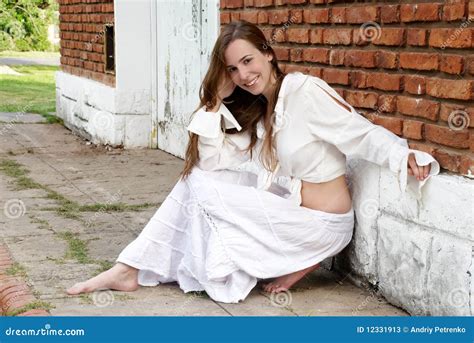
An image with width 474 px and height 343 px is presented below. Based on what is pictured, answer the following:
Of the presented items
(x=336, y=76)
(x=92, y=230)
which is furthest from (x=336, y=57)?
(x=92, y=230)

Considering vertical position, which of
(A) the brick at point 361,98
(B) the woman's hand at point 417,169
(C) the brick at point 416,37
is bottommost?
(B) the woman's hand at point 417,169

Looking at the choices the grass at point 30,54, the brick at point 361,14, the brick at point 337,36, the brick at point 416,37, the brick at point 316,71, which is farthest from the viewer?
the grass at point 30,54

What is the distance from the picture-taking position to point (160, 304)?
13.4 feet

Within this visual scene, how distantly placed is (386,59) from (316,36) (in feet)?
2.57

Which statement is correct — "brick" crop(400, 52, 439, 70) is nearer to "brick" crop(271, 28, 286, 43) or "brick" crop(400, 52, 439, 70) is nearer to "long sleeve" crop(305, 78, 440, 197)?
"long sleeve" crop(305, 78, 440, 197)

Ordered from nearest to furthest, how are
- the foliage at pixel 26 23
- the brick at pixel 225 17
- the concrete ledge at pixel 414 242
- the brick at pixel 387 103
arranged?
the concrete ledge at pixel 414 242, the brick at pixel 387 103, the brick at pixel 225 17, the foliage at pixel 26 23

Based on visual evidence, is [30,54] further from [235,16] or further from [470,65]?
[470,65]

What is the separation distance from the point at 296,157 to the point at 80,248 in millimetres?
1596

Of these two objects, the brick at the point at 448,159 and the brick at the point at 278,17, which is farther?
the brick at the point at 278,17

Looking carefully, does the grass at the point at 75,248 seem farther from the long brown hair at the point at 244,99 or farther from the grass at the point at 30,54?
the grass at the point at 30,54

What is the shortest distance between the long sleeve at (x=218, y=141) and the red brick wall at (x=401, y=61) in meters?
0.66

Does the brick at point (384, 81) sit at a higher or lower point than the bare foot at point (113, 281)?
higher

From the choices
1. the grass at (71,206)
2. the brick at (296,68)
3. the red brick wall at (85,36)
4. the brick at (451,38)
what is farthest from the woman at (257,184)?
the red brick wall at (85,36)

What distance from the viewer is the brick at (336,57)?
15.2 ft
